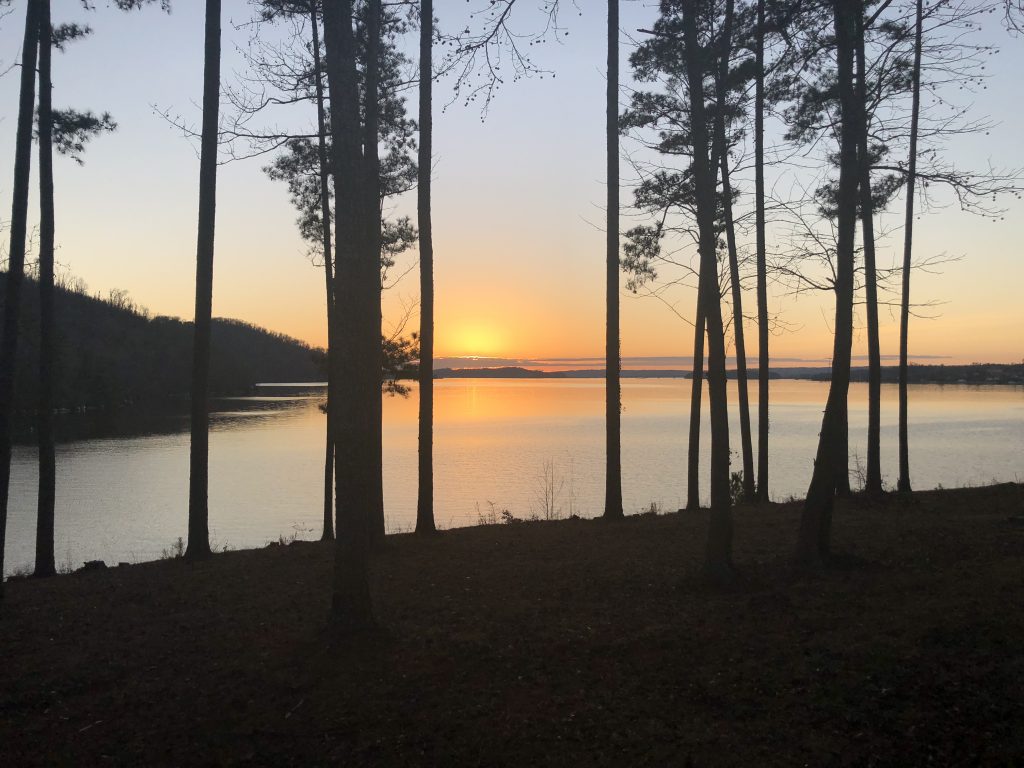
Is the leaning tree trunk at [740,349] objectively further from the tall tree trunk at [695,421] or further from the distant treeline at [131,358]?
the distant treeline at [131,358]

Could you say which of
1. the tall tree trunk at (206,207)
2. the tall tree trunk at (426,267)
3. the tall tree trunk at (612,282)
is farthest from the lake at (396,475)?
the tall tree trunk at (206,207)

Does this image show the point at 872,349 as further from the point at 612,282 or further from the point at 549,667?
the point at 549,667

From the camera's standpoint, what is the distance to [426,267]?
1130 centimetres

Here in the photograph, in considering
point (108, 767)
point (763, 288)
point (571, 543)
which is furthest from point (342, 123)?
point (763, 288)

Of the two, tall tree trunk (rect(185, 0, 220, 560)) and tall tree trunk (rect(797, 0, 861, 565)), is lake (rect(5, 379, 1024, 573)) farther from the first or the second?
tall tree trunk (rect(797, 0, 861, 565))

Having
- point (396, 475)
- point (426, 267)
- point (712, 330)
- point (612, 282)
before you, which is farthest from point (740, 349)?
point (396, 475)

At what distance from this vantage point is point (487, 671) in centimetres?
549

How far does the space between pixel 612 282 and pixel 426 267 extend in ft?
11.7

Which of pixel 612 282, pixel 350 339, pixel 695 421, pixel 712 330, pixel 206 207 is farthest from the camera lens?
pixel 695 421

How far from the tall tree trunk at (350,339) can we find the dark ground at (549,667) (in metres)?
0.56

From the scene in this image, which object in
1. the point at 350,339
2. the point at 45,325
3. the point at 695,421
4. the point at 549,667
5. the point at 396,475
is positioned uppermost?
the point at 45,325

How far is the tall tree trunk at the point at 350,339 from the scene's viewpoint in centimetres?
600

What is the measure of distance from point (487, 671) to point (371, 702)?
0.93m

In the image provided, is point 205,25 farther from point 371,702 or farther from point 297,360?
point 297,360
